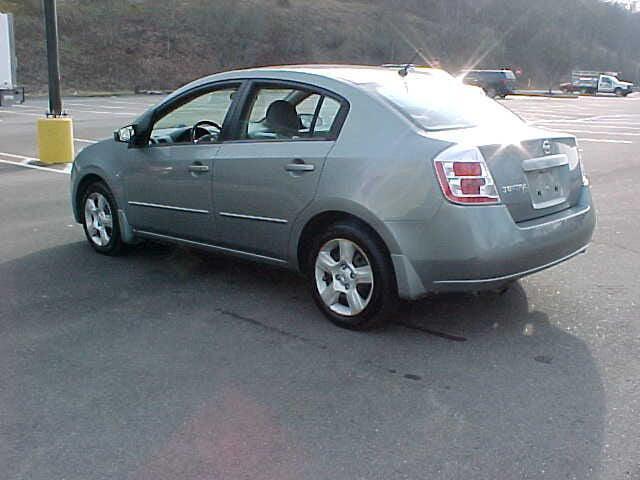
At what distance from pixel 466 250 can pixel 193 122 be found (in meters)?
3.15

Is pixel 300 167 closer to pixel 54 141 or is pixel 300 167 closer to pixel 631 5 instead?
pixel 54 141

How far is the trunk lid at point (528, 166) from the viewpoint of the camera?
15.6ft

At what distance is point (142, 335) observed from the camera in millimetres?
4988

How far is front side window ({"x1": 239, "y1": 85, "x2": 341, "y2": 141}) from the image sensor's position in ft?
17.9

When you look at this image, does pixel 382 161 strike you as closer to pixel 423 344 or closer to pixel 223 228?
pixel 423 344

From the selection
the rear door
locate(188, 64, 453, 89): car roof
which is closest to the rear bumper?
the rear door

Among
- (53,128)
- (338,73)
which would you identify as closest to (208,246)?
(338,73)

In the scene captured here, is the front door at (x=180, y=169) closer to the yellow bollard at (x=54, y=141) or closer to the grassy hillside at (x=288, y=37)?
the yellow bollard at (x=54, y=141)

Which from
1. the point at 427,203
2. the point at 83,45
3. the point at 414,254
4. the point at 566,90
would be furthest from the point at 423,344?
the point at 566,90

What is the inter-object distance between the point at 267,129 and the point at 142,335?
5.63 ft

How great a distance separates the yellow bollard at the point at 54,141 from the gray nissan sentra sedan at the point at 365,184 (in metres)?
7.29

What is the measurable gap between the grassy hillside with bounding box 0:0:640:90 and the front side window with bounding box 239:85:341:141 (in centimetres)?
4154

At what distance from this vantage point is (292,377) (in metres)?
4.36

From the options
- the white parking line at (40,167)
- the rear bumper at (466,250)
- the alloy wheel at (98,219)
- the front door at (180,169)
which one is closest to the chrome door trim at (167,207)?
the front door at (180,169)
